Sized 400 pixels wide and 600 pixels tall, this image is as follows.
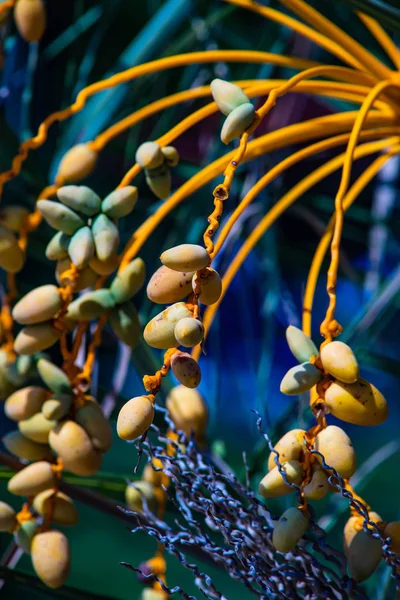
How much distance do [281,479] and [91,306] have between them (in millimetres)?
183

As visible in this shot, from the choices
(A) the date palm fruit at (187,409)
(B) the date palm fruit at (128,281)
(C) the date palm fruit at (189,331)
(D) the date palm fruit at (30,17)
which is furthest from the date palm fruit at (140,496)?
(D) the date palm fruit at (30,17)

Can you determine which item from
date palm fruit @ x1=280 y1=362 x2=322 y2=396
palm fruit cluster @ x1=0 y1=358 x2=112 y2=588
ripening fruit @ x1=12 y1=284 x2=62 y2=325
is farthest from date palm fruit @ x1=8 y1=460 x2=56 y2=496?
date palm fruit @ x1=280 y1=362 x2=322 y2=396

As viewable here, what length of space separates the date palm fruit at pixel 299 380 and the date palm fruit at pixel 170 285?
0.08 m

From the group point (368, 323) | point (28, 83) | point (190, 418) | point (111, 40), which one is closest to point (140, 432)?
point (190, 418)

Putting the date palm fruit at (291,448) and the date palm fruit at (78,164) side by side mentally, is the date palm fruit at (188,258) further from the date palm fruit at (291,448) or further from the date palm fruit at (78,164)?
the date palm fruit at (78,164)

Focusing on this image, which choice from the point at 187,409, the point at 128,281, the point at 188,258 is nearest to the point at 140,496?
the point at 187,409

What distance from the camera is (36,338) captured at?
1.94 feet

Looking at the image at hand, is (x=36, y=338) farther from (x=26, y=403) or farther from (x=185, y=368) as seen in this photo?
(x=185, y=368)

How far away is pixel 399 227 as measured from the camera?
1089 millimetres

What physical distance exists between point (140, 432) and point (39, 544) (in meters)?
0.19

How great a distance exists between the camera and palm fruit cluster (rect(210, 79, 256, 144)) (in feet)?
1.68

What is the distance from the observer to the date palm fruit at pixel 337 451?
0.48m

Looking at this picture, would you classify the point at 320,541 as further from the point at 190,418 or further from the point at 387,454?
the point at 387,454

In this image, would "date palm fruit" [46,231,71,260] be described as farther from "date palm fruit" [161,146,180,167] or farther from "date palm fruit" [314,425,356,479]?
"date palm fruit" [314,425,356,479]
